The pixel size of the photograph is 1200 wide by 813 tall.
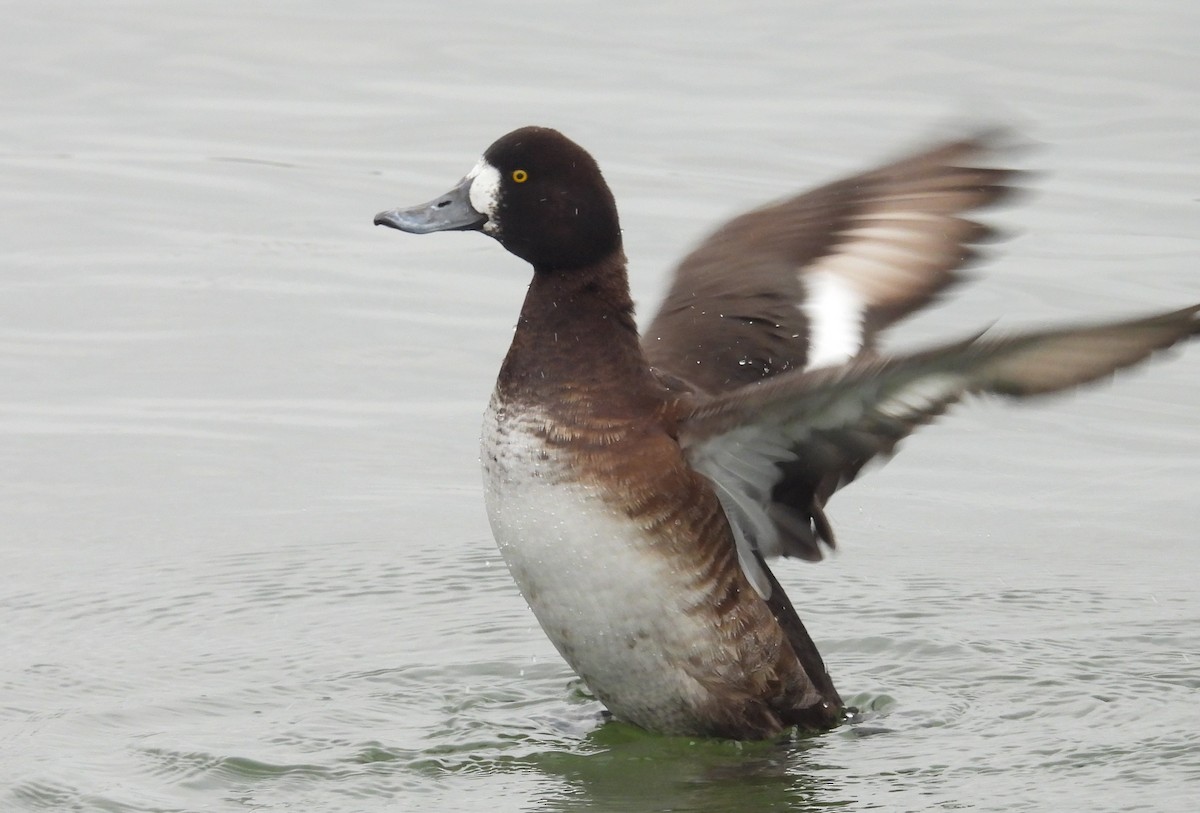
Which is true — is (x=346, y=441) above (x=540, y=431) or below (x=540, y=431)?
below

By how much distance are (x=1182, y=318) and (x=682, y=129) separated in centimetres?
832

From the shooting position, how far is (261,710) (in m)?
6.13

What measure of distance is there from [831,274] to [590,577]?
1901 mm

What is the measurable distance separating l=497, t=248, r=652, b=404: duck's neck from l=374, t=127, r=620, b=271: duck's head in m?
0.06

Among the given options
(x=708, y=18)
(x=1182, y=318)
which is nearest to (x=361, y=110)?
(x=708, y=18)

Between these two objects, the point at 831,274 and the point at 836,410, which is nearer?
the point at 836,410

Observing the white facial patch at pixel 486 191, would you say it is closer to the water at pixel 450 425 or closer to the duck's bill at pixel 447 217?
the duck's bill at pixel 447 217

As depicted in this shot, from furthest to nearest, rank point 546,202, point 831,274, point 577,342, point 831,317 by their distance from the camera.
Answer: point 831,274 < point 831,317 < point 546,202 < point 577,342

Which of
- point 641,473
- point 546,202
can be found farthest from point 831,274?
point 641,473

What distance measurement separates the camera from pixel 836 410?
5426mm

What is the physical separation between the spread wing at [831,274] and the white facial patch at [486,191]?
2.48 ft

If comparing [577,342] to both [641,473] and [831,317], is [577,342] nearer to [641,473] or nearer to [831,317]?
→ [641,473]

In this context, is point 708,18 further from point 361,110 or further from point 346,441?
point 346,441

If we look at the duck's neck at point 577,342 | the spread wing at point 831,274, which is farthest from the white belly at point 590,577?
the spread wing at point 831,274
